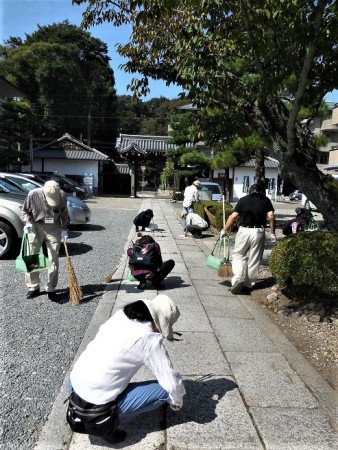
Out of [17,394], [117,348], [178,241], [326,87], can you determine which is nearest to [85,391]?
[117,348]

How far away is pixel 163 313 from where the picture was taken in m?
2.61

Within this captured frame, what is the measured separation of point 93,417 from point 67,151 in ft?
105

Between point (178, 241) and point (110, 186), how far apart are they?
25.6 meters

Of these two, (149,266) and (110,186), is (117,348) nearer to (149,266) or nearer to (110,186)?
(149,266)

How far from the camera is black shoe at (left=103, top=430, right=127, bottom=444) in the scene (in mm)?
2463

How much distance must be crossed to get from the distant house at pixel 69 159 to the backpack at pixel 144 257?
88.3ft

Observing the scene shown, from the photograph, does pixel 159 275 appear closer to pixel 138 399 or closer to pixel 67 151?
pixel 138 399

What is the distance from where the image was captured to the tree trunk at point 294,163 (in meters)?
5.56

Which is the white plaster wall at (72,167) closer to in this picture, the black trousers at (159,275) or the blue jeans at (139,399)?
the black trousers at (159,275)

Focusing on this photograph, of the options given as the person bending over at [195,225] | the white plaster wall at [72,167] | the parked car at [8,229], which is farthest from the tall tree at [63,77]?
the parked car at [8,229]

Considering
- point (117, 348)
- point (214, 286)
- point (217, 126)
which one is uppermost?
point (217, 126)

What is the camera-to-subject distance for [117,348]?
246 cm

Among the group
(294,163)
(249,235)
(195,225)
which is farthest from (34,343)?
(195,225)

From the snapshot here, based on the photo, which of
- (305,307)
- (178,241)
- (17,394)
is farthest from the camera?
(178,241)
